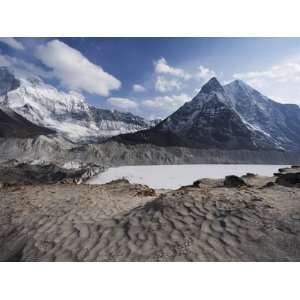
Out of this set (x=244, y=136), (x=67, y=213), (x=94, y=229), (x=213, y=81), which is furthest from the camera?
(x=213, y=81)

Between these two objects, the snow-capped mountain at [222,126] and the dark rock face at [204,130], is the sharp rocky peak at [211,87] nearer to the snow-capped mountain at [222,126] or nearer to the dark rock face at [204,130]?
the snow-capped mountain at [222,126]

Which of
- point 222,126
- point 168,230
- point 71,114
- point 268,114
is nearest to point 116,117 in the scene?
point 71,114

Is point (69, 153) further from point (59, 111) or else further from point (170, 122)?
point (59, 111)

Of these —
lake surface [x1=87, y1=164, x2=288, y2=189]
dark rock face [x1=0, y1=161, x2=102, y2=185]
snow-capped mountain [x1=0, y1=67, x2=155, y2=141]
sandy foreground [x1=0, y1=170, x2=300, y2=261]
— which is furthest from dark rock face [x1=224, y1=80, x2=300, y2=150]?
sandy foreground [x1=0, y1=170, x2=300, y2=261]

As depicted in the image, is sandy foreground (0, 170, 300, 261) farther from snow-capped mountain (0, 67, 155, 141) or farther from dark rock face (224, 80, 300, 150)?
snow-capped mountain (0, 67, 155, 141)

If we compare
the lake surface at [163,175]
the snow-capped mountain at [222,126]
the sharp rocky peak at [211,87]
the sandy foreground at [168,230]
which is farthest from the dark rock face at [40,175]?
the sharp rocky peak at [211,87]

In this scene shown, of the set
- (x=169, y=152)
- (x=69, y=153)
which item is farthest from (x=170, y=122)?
(x=69, y=153)
